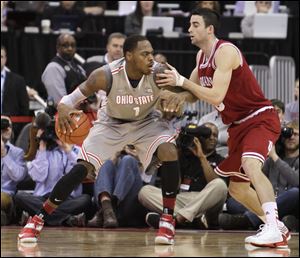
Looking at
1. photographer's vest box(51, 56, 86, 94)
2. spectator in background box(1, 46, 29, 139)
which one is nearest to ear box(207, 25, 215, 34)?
photographer's vest box(51, 56, 86, 94)

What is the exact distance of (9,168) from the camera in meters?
10.4

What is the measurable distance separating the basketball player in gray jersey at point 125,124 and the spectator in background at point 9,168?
2609 mm

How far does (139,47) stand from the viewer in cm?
775

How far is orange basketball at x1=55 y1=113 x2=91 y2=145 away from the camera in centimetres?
777

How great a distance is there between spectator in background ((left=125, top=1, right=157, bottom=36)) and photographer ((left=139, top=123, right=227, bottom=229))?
140 inches

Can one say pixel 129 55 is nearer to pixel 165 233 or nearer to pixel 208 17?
pixel 208 17

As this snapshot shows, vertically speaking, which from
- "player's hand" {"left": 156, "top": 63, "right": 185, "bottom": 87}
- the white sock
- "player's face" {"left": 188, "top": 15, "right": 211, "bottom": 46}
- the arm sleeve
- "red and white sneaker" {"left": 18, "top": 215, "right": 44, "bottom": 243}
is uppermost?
"player's face" {"left": 188, "top": 15, "right": 211, "bottom": 46}

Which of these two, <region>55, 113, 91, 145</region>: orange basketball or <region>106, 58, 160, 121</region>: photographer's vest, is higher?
<region>106, 58, 160, 121</region>: photographer's vest

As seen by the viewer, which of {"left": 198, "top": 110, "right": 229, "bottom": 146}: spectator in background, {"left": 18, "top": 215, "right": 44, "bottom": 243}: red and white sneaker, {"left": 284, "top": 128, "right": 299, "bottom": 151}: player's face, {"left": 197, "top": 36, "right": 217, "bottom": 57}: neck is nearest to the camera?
{"left": 18, "top": 215, "right": 44, "bottom": 243}: red and white sneaker

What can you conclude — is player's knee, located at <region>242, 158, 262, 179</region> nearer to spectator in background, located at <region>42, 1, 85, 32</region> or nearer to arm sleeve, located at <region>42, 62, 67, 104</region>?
arm sleeve, located at <region>42, 62, 67, 104</region>

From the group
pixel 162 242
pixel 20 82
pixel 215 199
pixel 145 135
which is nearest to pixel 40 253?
pixel 162 242

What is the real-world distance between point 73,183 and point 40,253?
1.23 m

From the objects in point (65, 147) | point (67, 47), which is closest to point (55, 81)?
point (67, 47)

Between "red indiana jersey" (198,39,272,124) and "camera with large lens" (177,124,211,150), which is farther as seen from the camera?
"camera with large lens" (177,124,211,150)
